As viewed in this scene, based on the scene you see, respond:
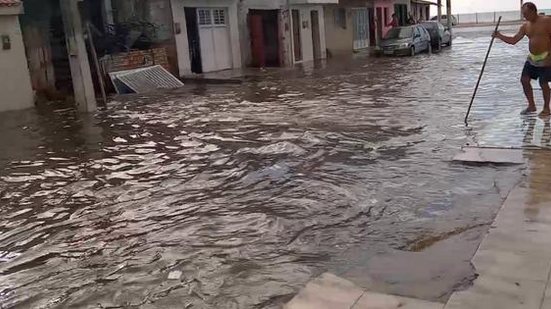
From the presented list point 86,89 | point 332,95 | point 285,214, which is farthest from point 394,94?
point 285,214

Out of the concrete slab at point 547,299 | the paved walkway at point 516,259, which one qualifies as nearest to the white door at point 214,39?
the paved walkway at point 516,259

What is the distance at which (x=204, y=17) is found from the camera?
2406 centimetres

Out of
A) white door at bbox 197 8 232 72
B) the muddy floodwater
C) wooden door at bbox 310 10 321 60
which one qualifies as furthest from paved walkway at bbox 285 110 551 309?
wooden door at bbox 310 10 321 60

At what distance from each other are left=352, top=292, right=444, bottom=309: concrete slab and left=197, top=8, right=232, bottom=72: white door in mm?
20943

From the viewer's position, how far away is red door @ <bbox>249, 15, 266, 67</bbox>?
26188mm

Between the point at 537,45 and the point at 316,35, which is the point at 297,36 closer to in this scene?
the point at 316,35

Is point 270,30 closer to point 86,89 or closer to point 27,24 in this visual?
point 27,24

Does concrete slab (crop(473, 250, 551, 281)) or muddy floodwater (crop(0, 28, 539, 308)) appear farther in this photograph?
muddy floodwater (crop(0, 28, 539, 308))

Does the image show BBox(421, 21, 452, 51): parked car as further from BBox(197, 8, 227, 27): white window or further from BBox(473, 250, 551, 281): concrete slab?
BBox(473, 250, 551, 281): concrete slab

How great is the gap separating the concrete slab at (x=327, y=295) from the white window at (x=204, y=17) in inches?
817

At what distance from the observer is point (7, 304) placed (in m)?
4.19

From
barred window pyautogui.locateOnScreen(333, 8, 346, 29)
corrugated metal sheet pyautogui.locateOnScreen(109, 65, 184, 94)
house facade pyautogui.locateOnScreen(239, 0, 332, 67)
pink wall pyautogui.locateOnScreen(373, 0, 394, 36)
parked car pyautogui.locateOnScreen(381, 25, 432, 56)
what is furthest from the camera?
pink wall pyautogui.locateOnScreen(373, 0, 394, 36)

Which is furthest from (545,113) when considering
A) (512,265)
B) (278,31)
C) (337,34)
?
(337,34)

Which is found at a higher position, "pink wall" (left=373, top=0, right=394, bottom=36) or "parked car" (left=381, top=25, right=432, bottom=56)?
"pink wall" (left=373, top=0, right=394, bottom=36)
